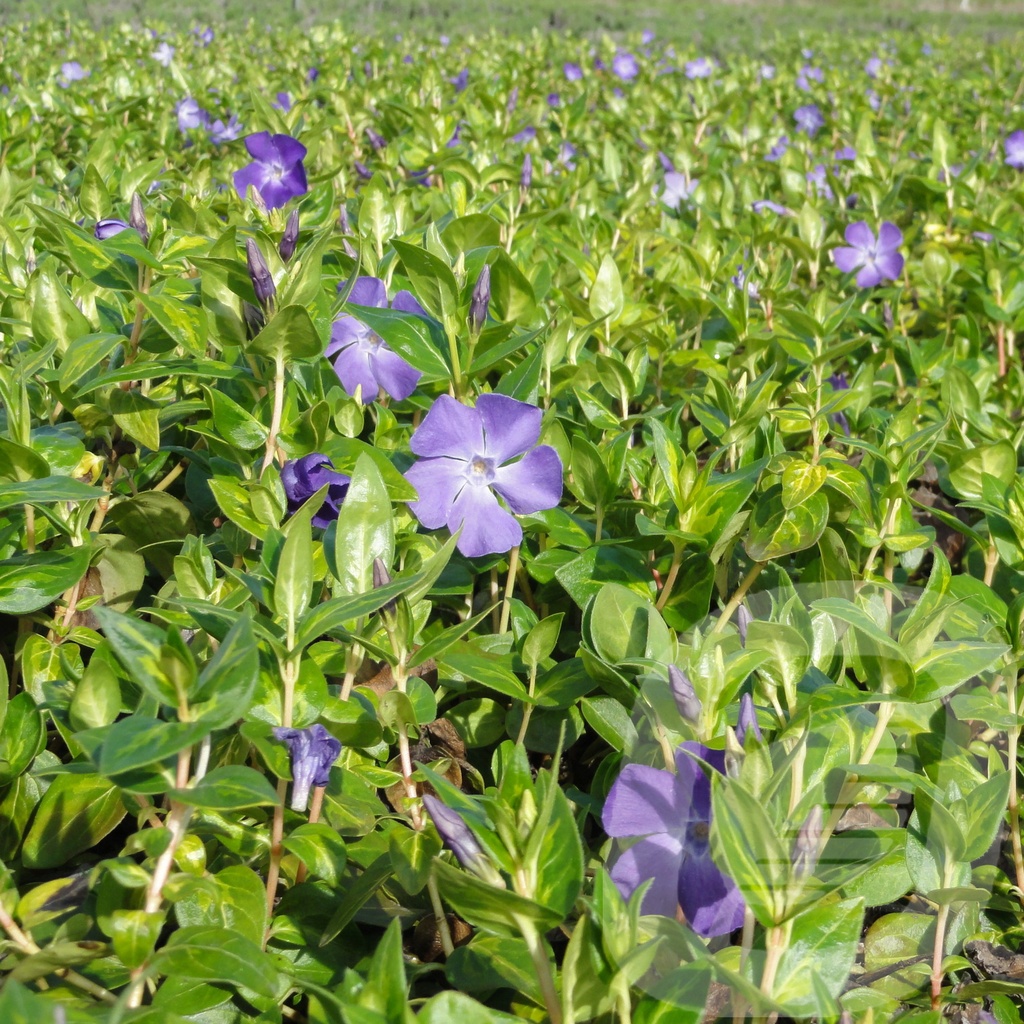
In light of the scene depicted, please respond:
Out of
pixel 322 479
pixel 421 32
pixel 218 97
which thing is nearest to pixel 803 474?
pixel 322 479

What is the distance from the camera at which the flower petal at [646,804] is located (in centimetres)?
103

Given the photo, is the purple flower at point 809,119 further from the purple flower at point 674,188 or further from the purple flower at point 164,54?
the purple flower at point 164,54

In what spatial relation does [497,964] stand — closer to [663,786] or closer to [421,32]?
[663,786]

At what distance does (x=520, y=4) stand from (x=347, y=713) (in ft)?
44.5

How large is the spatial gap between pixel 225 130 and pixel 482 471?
2837 mm

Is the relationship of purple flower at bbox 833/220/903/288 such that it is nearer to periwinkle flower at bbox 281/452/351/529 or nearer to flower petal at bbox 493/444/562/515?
flower petal at bbox 493/444/562/515

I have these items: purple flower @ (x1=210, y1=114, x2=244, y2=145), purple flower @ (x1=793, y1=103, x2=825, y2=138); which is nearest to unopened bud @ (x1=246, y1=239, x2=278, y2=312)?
purple flower @ (x1=210, y1=114, x2=244, y2=145)

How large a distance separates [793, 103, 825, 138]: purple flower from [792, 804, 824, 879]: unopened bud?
460 cm

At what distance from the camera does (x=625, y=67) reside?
6.38m

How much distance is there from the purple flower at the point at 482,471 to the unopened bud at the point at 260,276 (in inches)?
10.4

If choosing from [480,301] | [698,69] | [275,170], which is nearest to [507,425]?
[480,301]

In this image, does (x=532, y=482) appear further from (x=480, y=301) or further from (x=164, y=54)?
(x=164, y=54)

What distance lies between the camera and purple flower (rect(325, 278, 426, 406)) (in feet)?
5.37

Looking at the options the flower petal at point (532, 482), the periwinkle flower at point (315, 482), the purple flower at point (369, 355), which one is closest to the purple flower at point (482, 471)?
the flower petal at point (532, 482)
